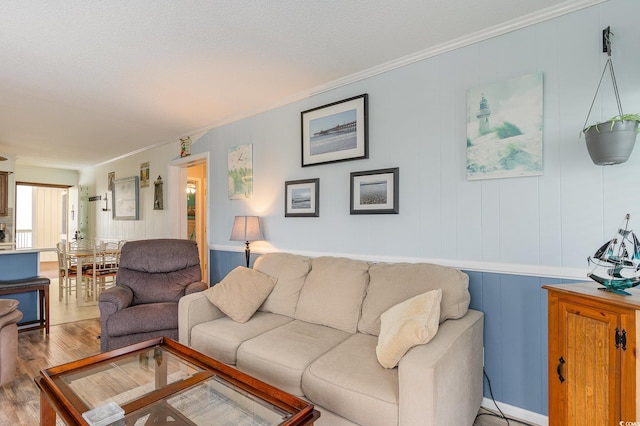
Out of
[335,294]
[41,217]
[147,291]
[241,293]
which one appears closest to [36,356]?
[147,291]

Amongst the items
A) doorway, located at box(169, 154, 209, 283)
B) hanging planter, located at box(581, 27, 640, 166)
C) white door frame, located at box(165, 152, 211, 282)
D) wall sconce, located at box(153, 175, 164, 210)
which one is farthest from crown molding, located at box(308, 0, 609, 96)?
wall sconce, located at box(153, 175, 164, 210)

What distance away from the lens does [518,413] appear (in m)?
2.01

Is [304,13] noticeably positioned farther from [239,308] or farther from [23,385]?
Result: [23,385]

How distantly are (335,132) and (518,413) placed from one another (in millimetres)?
2400

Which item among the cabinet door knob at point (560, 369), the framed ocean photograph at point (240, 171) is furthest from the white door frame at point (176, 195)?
the cabinet door knob at point (560, 369)

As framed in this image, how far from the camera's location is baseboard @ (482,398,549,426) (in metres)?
1.94

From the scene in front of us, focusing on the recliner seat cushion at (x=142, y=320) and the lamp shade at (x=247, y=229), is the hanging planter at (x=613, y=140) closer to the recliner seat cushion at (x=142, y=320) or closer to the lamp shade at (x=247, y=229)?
the lamp shade at (x=247, y=229)

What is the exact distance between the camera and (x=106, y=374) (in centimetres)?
168

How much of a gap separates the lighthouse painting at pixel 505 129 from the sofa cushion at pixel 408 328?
3.11 ft

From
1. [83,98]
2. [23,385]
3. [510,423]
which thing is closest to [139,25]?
[83,98]

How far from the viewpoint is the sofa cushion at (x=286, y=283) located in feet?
8.54

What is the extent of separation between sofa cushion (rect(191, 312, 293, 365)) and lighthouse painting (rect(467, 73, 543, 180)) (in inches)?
69.8

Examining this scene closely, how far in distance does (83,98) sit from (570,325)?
4.24 m

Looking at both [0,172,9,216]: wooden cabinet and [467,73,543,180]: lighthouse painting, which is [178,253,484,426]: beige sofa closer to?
[467,73,543,180]: lighthouse painting
